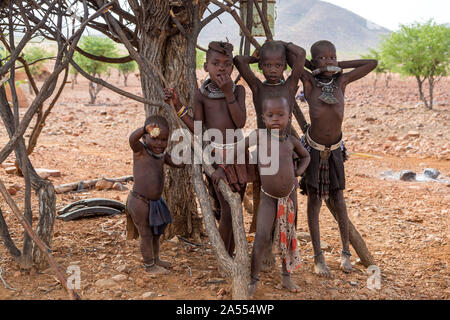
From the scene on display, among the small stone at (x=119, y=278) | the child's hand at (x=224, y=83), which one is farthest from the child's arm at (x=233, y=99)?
the small stone at (x=119, y=278)

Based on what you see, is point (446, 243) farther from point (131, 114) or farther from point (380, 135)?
point (131, 114)

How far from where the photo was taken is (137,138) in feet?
8.97

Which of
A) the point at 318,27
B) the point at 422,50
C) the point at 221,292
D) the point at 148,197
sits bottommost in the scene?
the point at 221,292

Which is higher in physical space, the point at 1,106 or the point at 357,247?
the point at 1,106

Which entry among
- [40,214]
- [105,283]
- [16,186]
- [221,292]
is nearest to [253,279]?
[221,292]

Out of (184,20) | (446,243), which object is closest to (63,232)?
(184,20)

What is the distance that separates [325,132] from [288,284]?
→ 1.11 metres

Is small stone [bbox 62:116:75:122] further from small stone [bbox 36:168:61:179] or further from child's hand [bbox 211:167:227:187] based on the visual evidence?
child's hand [bbox 211:167:227:187]

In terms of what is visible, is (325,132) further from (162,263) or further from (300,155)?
(162,263)

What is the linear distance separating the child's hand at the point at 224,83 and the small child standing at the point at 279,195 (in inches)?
9.7

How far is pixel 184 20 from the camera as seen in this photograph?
328cm

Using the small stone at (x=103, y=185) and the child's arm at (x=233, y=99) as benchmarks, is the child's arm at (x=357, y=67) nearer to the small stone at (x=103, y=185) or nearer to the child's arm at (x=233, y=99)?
the child's arm at (x=233, y=99)

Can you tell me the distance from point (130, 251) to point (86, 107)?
1624 centimetres

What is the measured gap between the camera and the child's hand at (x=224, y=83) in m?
2.64
